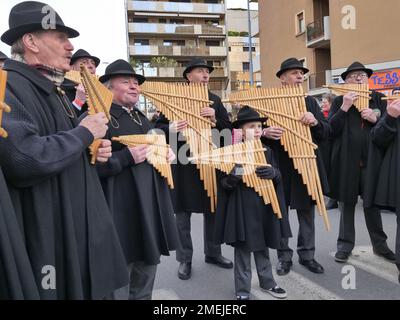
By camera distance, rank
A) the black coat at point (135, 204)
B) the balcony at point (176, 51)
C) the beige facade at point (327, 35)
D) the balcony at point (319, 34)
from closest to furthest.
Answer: the black coat at point (135, 204), the beige facade at point (327, 35), the balcony at point (319, 34), the balcony at point (176, 51)

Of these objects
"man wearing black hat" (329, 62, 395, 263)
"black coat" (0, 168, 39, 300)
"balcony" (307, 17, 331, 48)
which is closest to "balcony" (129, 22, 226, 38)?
"balcony" (307, 17, 331, 48)

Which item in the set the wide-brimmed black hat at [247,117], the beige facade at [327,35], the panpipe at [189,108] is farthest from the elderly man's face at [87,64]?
the beige facade at [327,35]

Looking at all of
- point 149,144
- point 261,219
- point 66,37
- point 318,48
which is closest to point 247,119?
point 261,219

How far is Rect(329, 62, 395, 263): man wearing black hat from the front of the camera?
3762 mm

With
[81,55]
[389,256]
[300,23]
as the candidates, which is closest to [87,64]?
[81,55]

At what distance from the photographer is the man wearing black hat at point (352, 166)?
376 centimetres

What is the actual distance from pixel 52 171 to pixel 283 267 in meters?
2.76

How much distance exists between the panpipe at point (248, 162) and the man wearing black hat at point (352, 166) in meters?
1.22

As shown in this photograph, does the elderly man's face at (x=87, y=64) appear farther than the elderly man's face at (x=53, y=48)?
Yes

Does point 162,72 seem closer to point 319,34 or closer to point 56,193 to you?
point 319,34

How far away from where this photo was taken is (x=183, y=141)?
3619 millimetres

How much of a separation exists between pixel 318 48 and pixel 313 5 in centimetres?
218

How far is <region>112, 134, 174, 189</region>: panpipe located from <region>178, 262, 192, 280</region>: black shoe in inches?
55.4

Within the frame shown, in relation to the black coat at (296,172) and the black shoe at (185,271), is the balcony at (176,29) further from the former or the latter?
the black shoe at (185,271)
